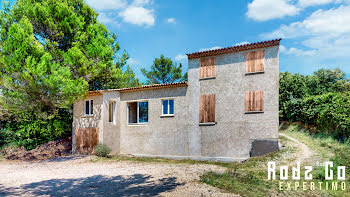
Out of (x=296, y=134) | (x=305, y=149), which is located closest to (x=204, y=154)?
(x=305, y=149)

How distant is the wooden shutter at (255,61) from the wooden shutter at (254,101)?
137 cm

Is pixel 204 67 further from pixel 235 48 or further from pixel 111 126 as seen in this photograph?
pixel 111 126

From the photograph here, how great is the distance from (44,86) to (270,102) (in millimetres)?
14051

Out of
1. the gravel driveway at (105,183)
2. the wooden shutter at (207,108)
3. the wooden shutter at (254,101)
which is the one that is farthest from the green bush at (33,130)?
the wooden shutter at (254,101)

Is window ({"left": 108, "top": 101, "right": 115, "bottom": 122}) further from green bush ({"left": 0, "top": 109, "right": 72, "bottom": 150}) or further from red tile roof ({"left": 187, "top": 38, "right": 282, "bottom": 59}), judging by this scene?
red tile roof ({"left": 187, "top": 38, "right": 282, "bottom": 59})

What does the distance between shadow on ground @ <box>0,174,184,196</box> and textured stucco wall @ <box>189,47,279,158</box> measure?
20.1 ft

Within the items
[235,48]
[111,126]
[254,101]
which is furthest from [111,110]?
[254,101]

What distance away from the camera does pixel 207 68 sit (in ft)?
51.4

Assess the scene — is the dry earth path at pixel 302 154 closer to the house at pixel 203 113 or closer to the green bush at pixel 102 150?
the house at pixel 203 113

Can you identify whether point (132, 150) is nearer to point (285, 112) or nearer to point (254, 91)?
point (254, 91)

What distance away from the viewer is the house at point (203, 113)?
14000 mm

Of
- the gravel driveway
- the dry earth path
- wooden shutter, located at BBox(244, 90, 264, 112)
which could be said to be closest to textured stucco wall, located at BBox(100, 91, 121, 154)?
the gravel driveway

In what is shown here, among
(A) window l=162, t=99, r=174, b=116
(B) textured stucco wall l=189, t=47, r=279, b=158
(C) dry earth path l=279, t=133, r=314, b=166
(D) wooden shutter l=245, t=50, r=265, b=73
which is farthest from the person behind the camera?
(A) window l=162, t=99, r=174, b=116

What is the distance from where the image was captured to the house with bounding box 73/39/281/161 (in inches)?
551
